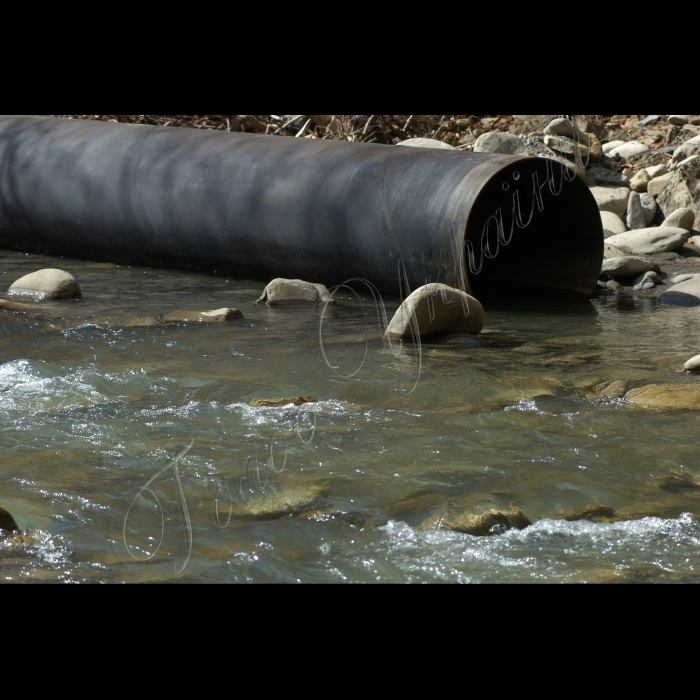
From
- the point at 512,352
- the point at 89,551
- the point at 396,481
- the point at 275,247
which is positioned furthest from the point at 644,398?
the point at 275,247

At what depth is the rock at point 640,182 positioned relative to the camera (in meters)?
10.8

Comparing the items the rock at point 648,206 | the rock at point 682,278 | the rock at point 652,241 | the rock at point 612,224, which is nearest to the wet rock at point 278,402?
the rock at point 682,278

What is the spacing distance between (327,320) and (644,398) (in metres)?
2.67

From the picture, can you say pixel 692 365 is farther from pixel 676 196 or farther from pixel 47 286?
pixel 676 196

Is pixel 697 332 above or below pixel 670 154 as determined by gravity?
below

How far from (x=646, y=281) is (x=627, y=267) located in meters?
0.23

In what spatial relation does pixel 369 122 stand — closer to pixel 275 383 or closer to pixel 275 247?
pixel 275 247

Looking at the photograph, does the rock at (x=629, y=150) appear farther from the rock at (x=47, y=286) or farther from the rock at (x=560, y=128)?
the rock at (x=47, y=286)

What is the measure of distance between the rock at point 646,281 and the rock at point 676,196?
6.59ft

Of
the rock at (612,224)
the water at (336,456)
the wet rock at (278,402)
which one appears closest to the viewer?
the water at (336,456)

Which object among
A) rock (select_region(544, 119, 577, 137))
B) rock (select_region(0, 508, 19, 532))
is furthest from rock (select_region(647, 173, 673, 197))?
rock (select_region(0, 508, 19, 532))

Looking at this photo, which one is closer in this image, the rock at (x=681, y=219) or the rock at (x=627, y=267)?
the rock at (x=627, y=267)

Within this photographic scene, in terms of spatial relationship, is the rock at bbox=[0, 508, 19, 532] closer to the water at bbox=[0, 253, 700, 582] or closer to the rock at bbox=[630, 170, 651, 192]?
the water at bbox=[0, 253, 700, 582]

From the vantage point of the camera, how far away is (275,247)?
8.16 meters
